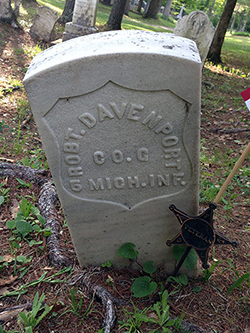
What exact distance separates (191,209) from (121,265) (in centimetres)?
65

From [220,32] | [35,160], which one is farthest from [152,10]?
[35,160]

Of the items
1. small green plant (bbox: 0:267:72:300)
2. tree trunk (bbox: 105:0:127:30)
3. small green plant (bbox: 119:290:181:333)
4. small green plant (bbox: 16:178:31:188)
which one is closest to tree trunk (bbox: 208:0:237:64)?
tree trunk (bbox: 105:0:127:30)

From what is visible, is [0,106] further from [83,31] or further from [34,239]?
[83,31]

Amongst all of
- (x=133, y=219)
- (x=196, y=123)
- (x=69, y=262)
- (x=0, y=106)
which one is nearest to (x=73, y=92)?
(x=196, y=123)

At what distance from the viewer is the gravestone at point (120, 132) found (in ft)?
5.96

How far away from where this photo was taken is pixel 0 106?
495 centimetres

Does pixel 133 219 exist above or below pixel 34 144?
above

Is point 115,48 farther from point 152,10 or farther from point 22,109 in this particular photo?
point 152,10

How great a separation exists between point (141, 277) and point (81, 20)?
746 centimetres

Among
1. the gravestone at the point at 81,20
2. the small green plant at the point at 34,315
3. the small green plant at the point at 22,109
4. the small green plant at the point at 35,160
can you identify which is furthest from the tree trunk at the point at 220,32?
the small green plant at the point at 34,315

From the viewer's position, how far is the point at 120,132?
2.00 m

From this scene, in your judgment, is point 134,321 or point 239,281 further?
point 239,281

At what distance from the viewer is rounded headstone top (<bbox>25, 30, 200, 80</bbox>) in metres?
1.80

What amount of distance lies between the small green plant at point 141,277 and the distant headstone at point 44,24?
7.40 meters
